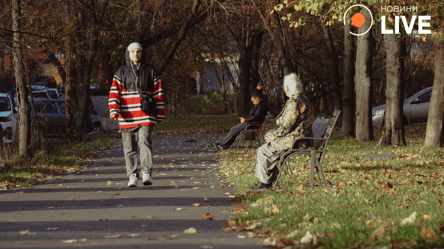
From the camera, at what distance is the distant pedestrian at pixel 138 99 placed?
7.93 m

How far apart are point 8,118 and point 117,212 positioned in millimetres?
12631

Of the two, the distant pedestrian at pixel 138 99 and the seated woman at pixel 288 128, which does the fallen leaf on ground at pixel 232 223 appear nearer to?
the seated woman at pixel 288 128

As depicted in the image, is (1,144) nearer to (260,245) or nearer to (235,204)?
(235,204)

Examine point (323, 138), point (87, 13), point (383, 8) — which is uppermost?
point (87, 13)

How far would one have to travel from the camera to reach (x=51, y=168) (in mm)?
11203

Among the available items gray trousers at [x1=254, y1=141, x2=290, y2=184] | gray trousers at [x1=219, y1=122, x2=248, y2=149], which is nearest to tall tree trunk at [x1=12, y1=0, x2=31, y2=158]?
gray trousers at [x1=219, y1=122, x2=248, y2=149]

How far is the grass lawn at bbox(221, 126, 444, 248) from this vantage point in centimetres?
469

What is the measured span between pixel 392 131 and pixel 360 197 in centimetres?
805

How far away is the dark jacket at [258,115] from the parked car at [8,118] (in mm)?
8579

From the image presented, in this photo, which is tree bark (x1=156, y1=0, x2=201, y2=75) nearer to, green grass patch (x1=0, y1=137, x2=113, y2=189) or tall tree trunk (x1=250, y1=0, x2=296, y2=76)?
tall tree trunk (x1=250, y1=0, x2=296, y2=76)

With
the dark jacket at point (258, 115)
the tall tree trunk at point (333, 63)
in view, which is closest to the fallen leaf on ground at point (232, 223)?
the dark jacket at point (258, 115)

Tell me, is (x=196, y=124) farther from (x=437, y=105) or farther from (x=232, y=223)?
(x=232, y=223)

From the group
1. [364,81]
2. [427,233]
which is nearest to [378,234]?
[427,233]

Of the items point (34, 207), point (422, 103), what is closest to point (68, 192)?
point (34, 207)
